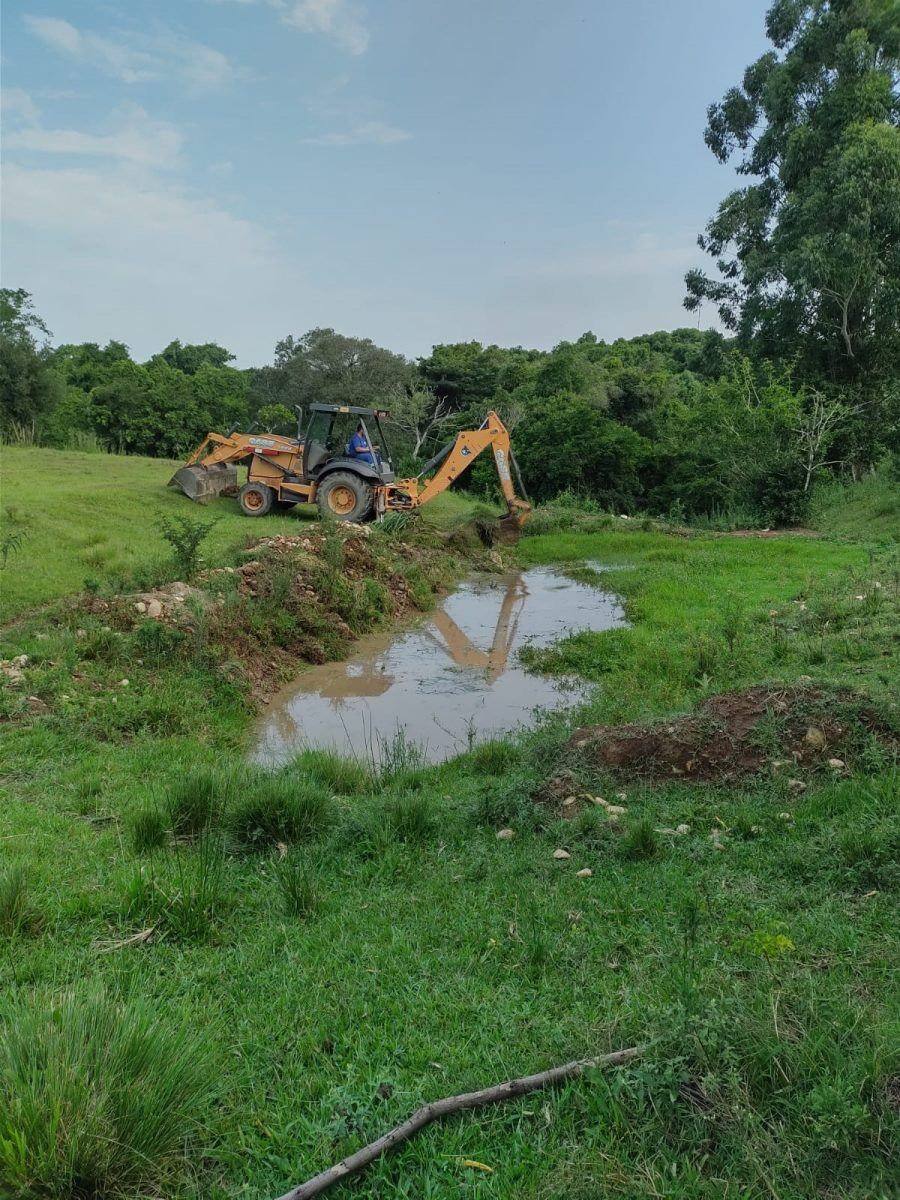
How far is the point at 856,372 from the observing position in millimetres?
24484

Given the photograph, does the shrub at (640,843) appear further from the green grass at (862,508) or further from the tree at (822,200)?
the tree at (822,200)

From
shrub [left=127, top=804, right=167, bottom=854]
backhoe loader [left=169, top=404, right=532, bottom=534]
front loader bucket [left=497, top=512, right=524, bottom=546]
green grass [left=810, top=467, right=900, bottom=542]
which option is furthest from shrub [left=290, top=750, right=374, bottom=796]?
front loader bucket [left=497, top=512, right=524, bottom=546]

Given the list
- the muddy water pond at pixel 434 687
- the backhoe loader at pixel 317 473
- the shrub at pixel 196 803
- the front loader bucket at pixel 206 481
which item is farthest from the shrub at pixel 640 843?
the front loader bucket at pixel 206 481

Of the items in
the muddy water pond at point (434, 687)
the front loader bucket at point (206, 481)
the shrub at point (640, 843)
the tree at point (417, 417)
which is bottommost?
the muddy water pond at point (434, 687)

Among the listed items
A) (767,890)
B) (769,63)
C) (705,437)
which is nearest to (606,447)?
(705,437)

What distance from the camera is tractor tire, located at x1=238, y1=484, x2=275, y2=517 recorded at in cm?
1664

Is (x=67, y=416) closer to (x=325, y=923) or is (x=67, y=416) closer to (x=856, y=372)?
(x=856, y=372)

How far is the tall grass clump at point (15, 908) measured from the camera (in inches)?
125

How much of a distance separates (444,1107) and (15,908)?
2139mm

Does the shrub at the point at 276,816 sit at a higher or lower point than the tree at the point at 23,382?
lower

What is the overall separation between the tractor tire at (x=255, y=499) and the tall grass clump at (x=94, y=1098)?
15.0 meters

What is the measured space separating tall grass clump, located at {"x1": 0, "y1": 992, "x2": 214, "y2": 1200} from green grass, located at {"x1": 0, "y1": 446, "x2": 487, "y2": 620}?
763 centimetres

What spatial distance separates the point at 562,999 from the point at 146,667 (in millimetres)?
6126

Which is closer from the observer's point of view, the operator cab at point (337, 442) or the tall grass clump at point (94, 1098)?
the tall grass clump at point (94, 1098)
